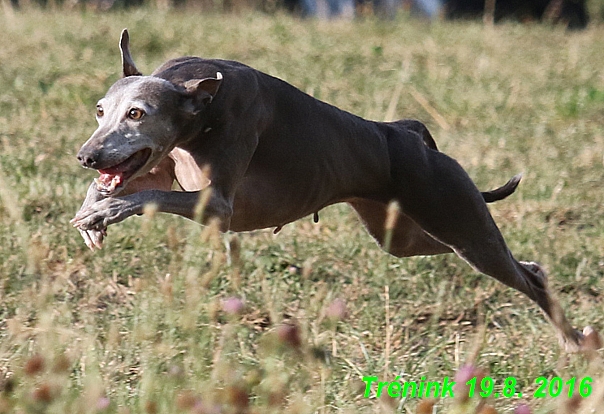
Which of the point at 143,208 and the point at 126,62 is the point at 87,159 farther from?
the point at 126,62

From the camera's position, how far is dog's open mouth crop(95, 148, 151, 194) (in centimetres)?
372

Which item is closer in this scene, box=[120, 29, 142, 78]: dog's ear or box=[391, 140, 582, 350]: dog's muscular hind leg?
box=[120, 29, 142, 78]: dog's ear

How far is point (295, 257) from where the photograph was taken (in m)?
5.64

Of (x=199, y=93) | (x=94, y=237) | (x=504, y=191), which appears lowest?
(x=504, y=191)

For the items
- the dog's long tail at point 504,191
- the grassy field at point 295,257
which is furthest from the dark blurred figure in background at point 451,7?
the dog's long tail at point 504,191

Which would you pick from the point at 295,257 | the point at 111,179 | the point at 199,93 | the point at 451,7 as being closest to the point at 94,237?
the point at 111,179

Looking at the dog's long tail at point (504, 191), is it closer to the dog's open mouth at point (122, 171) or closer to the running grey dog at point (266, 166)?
the running grey dog at point (266, 166)

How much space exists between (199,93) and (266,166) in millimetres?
528

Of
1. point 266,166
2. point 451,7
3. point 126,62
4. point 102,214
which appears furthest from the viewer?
point 451,7

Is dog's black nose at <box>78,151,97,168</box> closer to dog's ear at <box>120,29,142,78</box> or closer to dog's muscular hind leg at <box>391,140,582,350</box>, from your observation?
dog's ear at <box>120,29,142,78</box>

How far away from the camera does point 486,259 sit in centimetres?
487

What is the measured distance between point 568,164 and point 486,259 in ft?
10.3

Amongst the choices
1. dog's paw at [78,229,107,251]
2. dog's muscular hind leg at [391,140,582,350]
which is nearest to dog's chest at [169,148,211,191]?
dog's paw at [78,229,107,251]

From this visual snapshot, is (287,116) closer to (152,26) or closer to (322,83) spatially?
(322,83)
